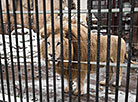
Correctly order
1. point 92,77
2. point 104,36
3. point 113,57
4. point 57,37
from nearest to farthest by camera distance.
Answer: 1. point 57,37
2. point 104,36
3. point 113,57
4. point 92,77

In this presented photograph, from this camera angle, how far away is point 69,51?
1.49 m

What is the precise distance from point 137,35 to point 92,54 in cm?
66

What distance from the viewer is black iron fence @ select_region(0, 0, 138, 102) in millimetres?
→ 1366

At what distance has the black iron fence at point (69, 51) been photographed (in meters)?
1.37

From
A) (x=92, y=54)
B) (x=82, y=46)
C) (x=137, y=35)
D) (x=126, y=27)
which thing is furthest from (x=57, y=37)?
(x=126, y=27)

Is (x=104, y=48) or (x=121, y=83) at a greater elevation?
(x=104, y=48)

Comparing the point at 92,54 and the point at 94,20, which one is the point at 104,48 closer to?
the point at 92,54

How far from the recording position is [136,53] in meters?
2.65

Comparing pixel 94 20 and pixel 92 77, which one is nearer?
pixel 94 20

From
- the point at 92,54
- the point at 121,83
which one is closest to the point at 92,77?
the point at 121,83

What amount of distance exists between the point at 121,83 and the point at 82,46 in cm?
119

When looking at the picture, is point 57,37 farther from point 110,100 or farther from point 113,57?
point 110,100

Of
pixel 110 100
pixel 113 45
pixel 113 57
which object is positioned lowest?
pixel 110 100

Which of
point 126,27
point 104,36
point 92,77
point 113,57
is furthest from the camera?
point 92,77
